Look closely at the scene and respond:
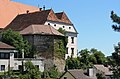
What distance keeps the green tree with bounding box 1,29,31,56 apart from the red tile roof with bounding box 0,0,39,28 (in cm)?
1352

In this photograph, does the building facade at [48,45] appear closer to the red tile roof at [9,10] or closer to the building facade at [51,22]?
the building facade at [51,22]

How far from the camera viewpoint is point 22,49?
177 feet

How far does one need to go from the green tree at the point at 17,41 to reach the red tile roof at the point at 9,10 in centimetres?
1352

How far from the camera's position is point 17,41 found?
180 feet

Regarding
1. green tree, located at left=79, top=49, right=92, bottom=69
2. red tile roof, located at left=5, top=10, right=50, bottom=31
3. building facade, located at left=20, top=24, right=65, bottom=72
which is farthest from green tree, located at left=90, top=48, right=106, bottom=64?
building facade, located at left=20, top=24, right=65, bottom=72

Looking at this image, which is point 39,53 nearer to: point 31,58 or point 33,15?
point 31,58

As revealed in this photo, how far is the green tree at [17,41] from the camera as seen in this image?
178 feet

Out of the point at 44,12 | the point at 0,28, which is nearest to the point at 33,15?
the point at 44,12

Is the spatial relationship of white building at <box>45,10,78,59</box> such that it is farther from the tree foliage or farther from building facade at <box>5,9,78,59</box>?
the tree foliage

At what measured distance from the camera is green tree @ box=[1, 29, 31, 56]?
178ft

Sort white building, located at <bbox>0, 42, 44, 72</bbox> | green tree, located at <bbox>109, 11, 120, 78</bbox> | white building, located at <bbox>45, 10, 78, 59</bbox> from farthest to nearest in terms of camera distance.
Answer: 1. white building, located at <bbox>45, 10, 78, 59</bbox>
2. white building, located at <bbox>0, 42, 44, 72</bbox>
3. green tree, located at <bbox>109, 11, 120, 78</bbox>

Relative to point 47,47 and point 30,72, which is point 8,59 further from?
point 47,47

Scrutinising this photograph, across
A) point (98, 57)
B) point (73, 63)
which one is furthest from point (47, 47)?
point (98, 57)

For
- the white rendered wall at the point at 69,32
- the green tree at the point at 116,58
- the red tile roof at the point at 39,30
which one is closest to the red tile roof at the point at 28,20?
the white rendered wall at the point at 69,32
